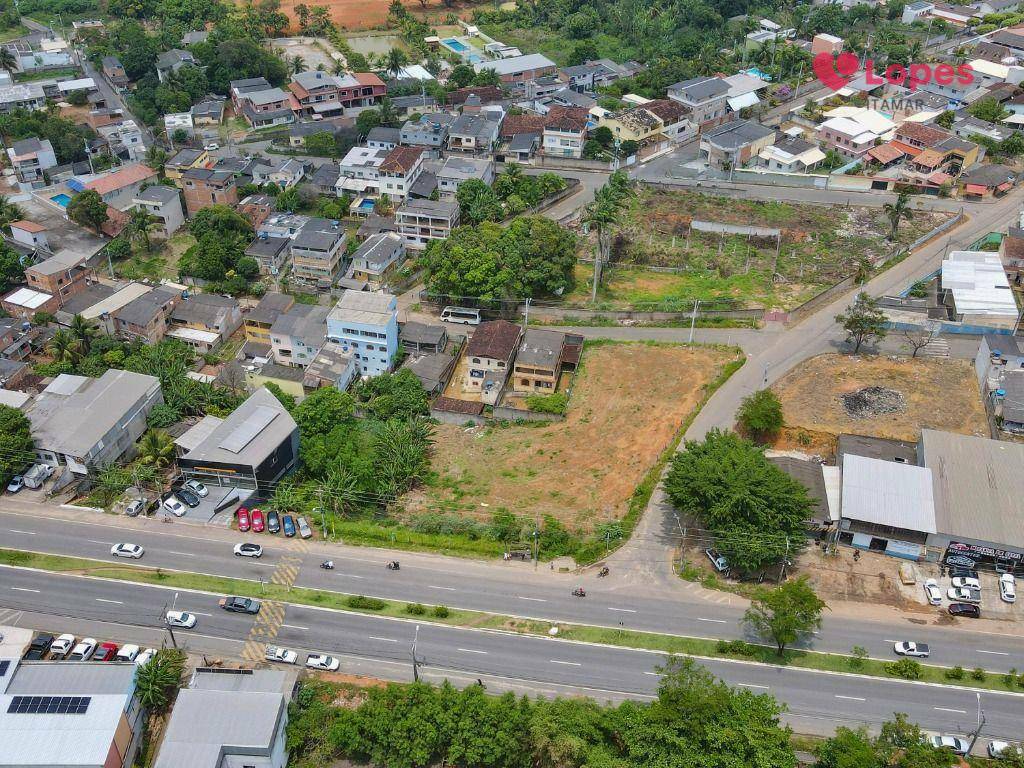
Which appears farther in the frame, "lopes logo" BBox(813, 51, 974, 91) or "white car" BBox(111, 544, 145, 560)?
"lopes logo" BBox(813, 51, 974, 91)

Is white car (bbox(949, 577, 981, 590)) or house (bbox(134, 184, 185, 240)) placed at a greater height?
white car (bbox(949, 577, 981, 590))

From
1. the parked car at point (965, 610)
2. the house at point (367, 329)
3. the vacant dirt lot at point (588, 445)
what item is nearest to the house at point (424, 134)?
the house at point (367, 329)

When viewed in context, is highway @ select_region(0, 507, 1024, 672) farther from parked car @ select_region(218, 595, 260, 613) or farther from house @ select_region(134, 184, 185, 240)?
house @ select_region(134, 184, 185, 240)

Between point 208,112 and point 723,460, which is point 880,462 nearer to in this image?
point 723,460

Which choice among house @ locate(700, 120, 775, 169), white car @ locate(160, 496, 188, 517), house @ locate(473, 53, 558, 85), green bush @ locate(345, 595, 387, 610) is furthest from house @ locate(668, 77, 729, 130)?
green bush @ locate(345, 595, 387, 610)

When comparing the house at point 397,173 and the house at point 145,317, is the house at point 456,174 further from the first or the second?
the house at point 145,317

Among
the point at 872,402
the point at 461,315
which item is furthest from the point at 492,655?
the point at 461,315
